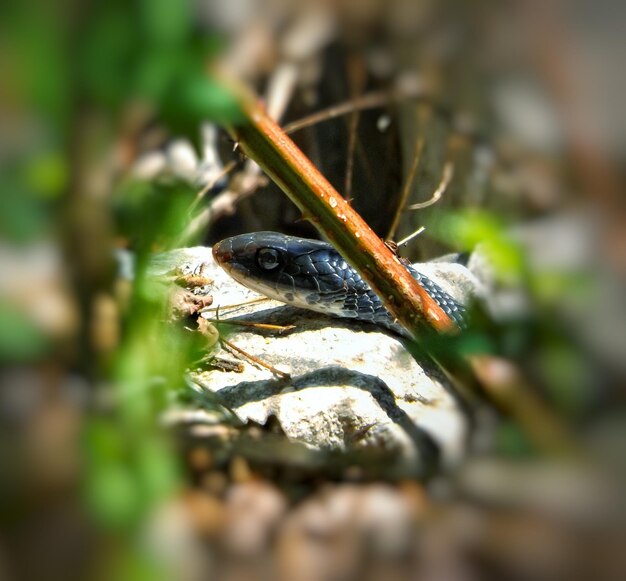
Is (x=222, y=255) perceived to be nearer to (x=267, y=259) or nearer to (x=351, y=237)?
(x=267, y=259)

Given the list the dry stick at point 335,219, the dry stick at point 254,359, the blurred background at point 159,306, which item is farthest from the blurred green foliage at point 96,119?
the dry stick at point 254,359

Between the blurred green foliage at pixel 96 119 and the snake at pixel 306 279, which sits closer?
the blurred green foliage at pixel 96 119

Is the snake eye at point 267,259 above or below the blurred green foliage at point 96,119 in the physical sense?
below

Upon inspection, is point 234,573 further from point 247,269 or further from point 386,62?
point 247,269

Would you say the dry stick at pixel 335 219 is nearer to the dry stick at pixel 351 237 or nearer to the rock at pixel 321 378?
the dry stick at pixel 351 237

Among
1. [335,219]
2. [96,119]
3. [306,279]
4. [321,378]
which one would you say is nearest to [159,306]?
[96,119]

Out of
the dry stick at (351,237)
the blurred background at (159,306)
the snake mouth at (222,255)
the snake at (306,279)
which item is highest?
the blurred background at (159,306)

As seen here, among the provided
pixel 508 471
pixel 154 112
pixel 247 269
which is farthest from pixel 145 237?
pixel 247 269
